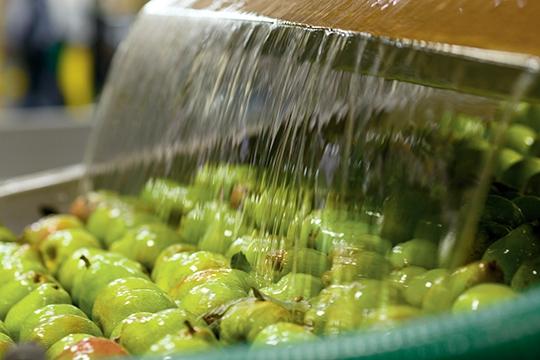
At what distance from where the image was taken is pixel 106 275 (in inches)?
64.2

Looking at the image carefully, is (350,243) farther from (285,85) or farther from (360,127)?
(285,85)

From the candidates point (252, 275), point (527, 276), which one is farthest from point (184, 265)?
point (527, 276)

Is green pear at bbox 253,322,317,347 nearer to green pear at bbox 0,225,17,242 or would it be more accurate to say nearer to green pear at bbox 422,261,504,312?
green pear at bbox 422,261,504,312

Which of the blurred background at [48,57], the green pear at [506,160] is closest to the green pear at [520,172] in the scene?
the green pear at [506,160]

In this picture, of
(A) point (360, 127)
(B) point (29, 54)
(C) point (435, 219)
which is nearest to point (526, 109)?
(A) point (360, 127)

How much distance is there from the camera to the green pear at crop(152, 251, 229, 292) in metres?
1.58

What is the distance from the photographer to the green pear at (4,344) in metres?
1.29

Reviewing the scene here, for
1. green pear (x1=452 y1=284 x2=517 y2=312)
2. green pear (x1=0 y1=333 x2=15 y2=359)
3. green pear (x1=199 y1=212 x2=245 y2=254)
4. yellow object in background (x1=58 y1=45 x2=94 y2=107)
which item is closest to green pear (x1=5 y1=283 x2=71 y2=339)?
green pear (x1=0 y1=333 x2=15 y2=359)

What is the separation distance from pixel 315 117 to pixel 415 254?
1.18 ft

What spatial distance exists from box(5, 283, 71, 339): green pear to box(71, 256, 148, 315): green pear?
4 cm

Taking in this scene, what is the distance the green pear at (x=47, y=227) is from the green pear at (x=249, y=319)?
0.86 meters

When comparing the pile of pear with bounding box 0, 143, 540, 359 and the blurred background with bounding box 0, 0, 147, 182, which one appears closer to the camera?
the pile of pear with bounding box 0, 143, 540, 359

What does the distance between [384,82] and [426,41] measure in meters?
0.47

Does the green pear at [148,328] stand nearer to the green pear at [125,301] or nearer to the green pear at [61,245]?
the green pear at [125,301]
